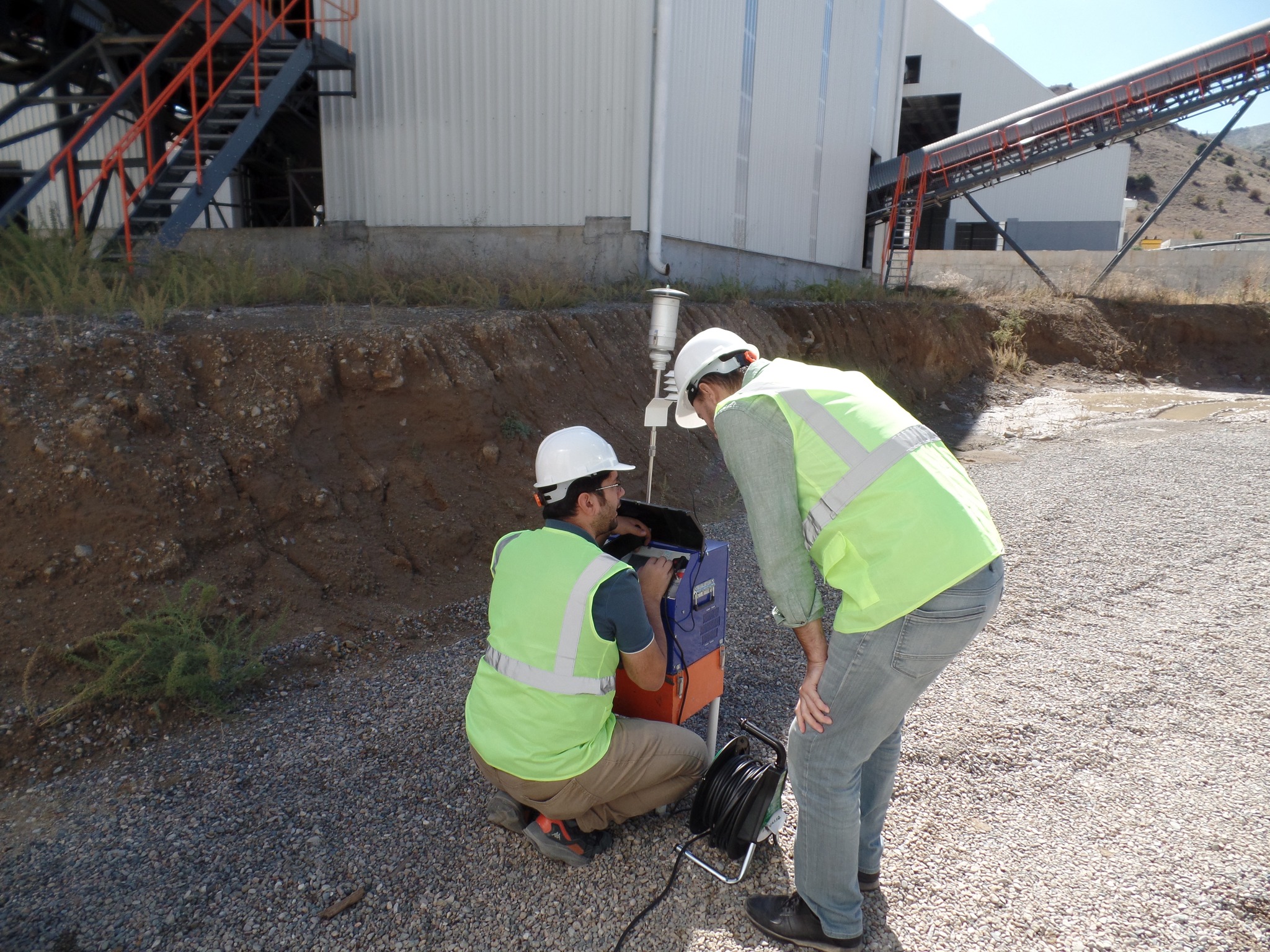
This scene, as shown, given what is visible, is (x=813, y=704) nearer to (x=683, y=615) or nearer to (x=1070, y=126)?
(x=683, y=615)

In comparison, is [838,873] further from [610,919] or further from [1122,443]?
[1122,443]

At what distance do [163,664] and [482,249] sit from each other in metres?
8.11

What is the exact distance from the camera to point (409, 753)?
380cm

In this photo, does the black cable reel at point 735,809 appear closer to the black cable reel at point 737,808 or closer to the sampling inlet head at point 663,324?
the black cable reel at point 737,808

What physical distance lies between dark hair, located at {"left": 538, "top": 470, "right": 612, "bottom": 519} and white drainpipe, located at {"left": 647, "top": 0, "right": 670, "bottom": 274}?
8.07 metres

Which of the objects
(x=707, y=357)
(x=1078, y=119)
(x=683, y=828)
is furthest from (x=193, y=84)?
(x=1078, y=119)

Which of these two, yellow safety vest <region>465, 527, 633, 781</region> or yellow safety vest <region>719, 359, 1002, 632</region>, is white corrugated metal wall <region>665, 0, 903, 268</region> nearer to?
yellow safety vest <region>465, 527, 633, 781</region>

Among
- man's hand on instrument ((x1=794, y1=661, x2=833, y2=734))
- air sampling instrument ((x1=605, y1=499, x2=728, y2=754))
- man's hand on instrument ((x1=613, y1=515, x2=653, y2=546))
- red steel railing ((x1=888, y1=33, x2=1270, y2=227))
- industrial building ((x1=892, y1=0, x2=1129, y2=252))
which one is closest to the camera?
man's hand on instrument ((x1=794, y1=661, x2=833, y2=734))

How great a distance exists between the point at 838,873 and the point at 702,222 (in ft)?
34.7

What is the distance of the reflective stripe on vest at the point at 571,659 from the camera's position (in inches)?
109

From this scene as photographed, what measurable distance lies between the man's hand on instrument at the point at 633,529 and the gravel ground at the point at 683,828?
1174 millimetres

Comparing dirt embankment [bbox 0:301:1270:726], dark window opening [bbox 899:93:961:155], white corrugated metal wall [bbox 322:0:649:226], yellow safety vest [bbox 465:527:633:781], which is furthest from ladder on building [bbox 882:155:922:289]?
yellow safety vest [bbox 465:527:633:781]

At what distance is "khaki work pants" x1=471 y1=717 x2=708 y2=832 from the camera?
2.99 meters

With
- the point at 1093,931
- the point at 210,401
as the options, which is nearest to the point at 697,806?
the point at 1093,931
